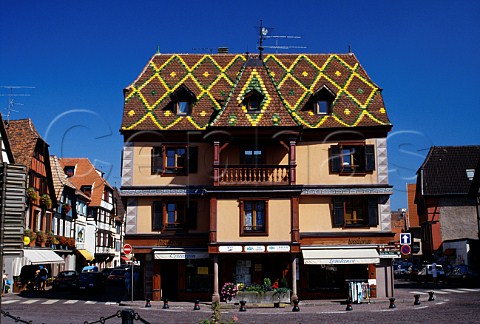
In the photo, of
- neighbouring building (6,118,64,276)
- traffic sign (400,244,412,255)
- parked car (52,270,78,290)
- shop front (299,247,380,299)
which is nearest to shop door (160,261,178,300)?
shop front (299,247,380,299)

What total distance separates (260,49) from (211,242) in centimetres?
1204

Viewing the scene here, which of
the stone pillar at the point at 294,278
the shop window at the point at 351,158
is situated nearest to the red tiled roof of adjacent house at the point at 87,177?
the shop window at the point at 351,158

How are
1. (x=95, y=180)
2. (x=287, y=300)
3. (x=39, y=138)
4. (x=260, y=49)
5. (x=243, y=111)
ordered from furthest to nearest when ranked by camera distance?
(x=95, y=180) < (x=39, y=138) < (x=260, y=49) < (x=243, y=111) < (x=287, y=300)

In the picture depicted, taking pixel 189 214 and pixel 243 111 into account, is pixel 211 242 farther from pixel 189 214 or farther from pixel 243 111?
pixel 243 111

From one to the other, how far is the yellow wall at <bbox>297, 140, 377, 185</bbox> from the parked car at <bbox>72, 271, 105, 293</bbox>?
52.0 ft

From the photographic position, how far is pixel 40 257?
1678 inches

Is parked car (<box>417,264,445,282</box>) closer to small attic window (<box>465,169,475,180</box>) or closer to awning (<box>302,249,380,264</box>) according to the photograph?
small attic window (<box>465,169,475,180</box>)

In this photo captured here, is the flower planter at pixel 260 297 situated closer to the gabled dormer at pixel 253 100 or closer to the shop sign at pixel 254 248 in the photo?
the shop sign at pixel 254 248

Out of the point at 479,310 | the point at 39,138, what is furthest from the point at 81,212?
the point at 479,310

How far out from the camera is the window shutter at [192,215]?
3180cm

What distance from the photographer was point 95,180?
69.6 meters

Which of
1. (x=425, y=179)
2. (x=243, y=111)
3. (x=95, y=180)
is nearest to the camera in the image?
(x=243, y=111)

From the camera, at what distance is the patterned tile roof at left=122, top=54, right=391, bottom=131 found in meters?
31.6

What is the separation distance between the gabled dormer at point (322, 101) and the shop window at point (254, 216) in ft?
22.1
